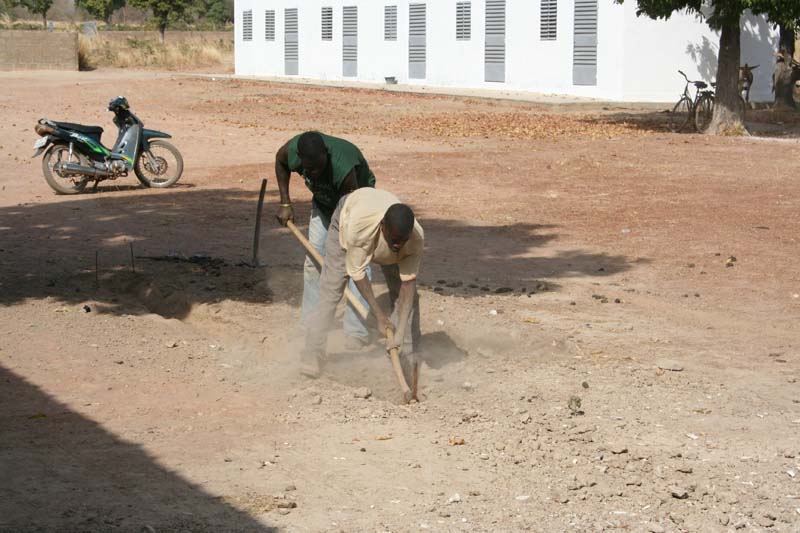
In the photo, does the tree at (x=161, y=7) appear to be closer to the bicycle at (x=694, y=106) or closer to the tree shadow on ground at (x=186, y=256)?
the bicycle at (x=694, y=106)

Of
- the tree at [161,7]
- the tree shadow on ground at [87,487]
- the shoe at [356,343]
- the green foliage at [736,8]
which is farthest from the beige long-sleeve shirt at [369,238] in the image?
the tree at [161,7]

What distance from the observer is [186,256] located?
10.2 meters

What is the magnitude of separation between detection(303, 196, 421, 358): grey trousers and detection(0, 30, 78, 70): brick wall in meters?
39.4

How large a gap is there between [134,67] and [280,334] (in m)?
43.4

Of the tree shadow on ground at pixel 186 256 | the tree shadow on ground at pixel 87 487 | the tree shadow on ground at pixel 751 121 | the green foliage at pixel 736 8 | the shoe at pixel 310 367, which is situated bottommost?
the tree shadow on ground at pixel 87 487

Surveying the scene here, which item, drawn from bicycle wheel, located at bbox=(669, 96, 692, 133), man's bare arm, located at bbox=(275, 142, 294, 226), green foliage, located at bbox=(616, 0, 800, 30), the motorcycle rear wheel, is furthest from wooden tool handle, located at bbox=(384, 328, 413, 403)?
bicycle wheel, located at bbox=(669, 96, 692, 133)

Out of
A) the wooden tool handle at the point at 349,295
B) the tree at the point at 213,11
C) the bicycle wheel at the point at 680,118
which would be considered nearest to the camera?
the wooden tool handle at the point at 349,295

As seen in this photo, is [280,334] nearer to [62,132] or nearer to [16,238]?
[16,238]

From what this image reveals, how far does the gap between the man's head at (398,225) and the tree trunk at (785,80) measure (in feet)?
84.2

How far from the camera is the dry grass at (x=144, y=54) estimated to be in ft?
156

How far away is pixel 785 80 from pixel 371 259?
85.9 ft

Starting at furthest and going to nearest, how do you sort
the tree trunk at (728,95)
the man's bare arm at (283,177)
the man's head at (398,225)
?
the tree trunk at (728,95) → the man's bare arm at (283,177) → the man's head at (398,225)

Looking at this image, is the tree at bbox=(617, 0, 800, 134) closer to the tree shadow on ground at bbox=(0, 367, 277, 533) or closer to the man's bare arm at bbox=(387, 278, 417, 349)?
the man's bare arm at bbox=(387, 278, 417, 349)

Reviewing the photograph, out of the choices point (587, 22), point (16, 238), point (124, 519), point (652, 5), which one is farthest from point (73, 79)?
point (124, 519)
